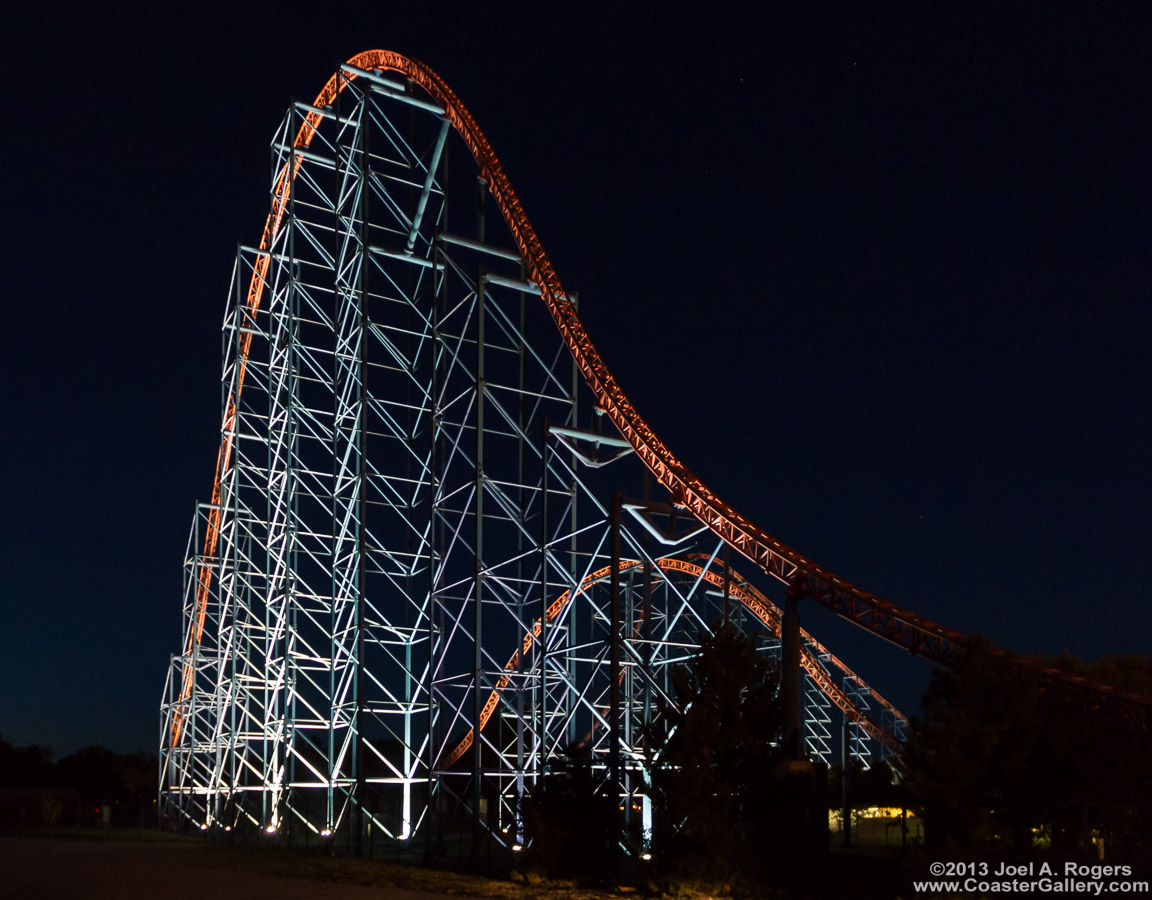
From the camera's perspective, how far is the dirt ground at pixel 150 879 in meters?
15.3

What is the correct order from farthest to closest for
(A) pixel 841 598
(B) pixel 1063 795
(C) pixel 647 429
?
1. (C) pixel 647 429
2. (A) pixel 841 598
3. (B) pixel 1063 795

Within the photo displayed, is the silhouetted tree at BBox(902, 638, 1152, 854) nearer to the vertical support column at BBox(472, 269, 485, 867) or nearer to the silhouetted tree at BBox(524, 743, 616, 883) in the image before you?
the silhouetted tree at BBox(524, 743, 616, 883)

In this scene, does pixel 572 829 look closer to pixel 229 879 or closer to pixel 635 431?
pixel 229 879

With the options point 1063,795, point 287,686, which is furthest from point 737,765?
point 287,686

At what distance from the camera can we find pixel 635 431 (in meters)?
22.8

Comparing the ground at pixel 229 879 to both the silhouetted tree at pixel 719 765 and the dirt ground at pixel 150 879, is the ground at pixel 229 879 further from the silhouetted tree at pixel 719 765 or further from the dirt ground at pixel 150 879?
the silhouetted tree at pixel 719 765

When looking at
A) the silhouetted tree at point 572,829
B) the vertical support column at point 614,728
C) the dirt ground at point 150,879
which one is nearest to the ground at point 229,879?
the dirt ground at point 150,879

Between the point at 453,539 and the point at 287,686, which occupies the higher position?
the point at 453,539

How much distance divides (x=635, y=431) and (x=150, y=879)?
11.3m

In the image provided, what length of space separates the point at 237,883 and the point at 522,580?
6440 mm

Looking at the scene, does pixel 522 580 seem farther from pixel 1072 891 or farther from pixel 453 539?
pixel 1072 891

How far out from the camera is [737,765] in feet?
46.9

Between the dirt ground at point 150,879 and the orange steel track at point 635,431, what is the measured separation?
28.2 feet

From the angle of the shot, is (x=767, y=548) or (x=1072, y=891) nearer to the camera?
(x=1072, y=891)
